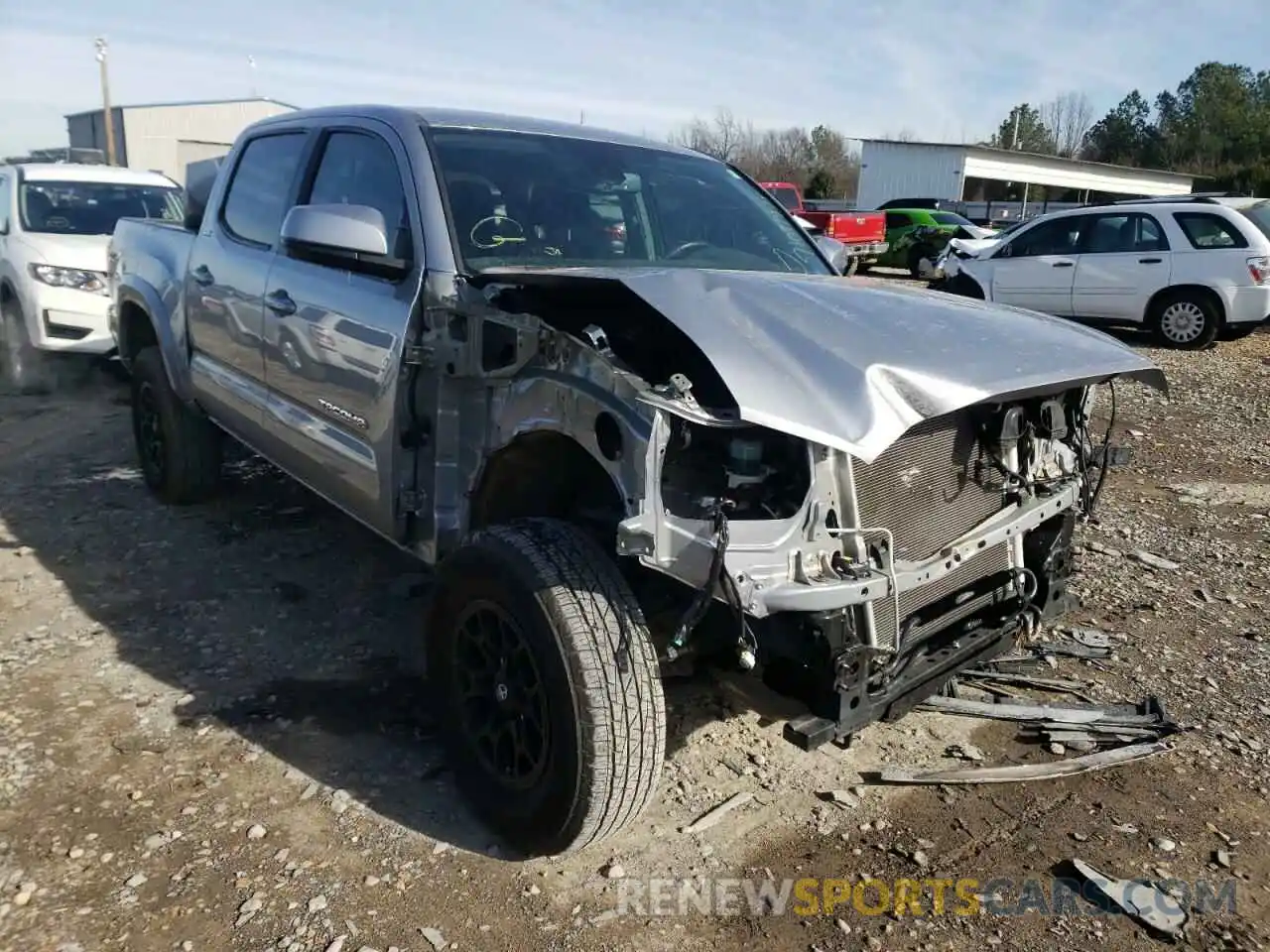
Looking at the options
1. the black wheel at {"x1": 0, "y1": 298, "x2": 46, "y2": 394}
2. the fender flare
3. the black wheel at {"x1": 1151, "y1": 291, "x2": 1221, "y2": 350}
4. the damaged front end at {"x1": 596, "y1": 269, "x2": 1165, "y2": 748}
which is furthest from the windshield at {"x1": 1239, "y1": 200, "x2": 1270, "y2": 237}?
the black wheel at {"x1": 0, "y1": 298, "x2": 46, "y2": 394}

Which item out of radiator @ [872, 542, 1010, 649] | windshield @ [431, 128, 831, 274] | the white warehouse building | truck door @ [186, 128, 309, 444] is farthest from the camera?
the white warehouse building

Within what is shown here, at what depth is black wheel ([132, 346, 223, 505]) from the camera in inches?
202

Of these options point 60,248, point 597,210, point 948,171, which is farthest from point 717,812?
point 948,171

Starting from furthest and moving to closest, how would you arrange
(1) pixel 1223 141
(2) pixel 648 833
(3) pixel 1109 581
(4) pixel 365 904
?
(1) pixel 1223 141, (3) pixel 1109 581, (2) pixel 648 833, (4) pixel 365 904

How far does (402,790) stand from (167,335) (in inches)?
120

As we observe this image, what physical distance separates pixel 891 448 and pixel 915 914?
1196 millimetres

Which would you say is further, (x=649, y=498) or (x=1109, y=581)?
(x=1109, y=581)

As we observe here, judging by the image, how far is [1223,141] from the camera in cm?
5081

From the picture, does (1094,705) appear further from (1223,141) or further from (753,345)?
(1223,141)

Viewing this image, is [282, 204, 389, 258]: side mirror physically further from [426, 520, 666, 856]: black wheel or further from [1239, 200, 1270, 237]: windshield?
[1239, 200, 1270, 237]: windshield

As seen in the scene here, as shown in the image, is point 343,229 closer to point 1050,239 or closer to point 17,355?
point 17,355

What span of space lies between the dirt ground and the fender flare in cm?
80

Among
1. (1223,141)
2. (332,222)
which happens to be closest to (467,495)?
(332,222)

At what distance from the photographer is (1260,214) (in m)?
12.5
